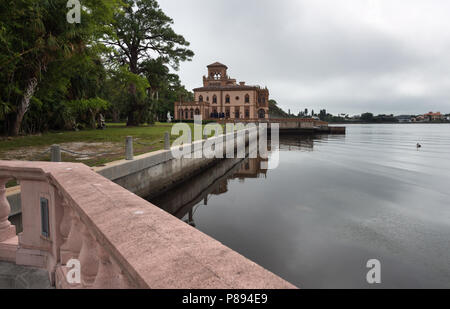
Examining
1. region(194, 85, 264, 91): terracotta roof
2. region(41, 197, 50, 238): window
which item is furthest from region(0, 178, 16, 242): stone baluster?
region(194, 85, 264, 91): terracotta roof

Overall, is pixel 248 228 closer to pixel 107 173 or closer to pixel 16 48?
pixel 107 173

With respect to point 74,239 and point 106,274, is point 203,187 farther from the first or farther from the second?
point 106,274

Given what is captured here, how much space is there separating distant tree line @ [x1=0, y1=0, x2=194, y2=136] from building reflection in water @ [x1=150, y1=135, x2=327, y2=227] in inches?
345

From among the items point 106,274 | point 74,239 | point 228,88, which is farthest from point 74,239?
point 228,88

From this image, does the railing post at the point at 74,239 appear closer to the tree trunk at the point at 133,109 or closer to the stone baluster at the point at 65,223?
the stone baluster at the point at 65,223

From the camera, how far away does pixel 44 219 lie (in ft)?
10.0

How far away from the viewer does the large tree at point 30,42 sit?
1147cm

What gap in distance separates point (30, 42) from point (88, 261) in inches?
615

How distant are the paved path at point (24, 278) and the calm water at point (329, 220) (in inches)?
208

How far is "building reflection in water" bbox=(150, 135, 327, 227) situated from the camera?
10562 mm

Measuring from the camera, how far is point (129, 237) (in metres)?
1.60

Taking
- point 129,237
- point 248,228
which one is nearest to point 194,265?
point 129,237

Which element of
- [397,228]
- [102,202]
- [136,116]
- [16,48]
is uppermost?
[16,48]
